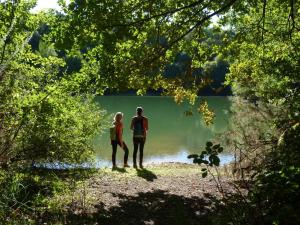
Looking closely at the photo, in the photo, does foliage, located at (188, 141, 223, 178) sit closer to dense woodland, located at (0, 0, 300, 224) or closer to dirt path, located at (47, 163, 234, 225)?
dense woodland, located at (0, 0, 300, 224)

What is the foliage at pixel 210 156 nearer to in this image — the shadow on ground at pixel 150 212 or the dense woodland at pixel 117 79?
the dense woodland at pixel 117 79

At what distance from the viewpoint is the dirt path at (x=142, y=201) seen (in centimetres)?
652

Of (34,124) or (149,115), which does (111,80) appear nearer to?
(34,124)

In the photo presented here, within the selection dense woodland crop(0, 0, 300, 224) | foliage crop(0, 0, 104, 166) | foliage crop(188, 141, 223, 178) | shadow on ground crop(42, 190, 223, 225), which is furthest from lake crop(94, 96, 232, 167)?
foliage crop(188, 141, 223, 178)

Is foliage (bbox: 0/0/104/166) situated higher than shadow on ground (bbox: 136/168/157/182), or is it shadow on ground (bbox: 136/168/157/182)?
foliage (bbox: 0/0/104/166)

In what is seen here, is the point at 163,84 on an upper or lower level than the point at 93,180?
upper

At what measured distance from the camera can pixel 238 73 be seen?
11969 mm

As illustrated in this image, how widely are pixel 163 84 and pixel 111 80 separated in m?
2.43

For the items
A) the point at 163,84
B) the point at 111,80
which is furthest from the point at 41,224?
the point at 163,84

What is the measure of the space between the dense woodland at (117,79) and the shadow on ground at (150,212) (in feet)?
2.12

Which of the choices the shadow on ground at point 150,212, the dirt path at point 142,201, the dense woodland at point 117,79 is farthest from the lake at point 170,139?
the shadow on ground at point 150,212

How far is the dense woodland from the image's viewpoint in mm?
4949

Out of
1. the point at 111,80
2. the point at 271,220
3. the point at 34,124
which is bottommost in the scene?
the point at 271,220

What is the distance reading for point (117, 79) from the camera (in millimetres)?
7371
